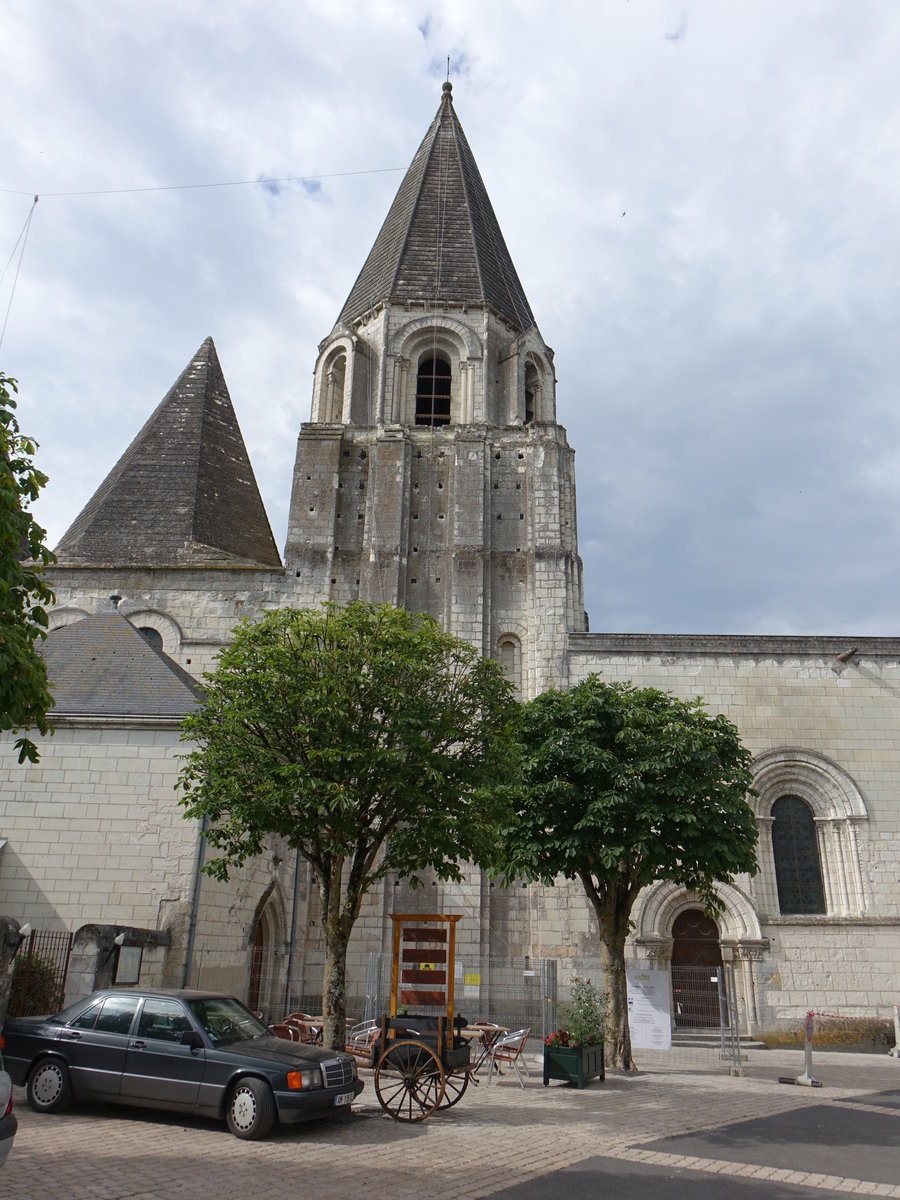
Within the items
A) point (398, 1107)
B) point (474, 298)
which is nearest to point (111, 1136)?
point (398, 1107)

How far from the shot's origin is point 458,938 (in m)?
19.2

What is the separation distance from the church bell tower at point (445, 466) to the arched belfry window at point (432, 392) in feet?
0.15

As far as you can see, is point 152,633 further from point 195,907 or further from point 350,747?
point 350,747

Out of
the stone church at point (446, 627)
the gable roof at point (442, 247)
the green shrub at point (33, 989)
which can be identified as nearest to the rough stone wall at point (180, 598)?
the stone church at point (446, 627)

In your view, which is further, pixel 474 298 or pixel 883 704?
pixel 474 298

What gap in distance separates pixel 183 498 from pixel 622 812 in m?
17.2

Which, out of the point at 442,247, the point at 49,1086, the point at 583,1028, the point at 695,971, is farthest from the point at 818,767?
the point at 442,247

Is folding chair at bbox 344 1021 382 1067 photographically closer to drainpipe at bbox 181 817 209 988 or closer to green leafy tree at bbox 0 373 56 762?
drainpipe at bbox 181 817 209 988

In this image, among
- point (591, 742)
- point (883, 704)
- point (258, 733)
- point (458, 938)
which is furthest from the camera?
point (883, 704)

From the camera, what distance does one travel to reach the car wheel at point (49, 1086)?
8.16 meters

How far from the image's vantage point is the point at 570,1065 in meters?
11.6

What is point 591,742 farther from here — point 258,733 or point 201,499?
point 201,499

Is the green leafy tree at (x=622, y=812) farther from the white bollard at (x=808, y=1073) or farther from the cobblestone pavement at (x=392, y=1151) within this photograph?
the cobblestone pavement at (x=392, y=1151)

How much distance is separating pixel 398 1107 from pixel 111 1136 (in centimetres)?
277
